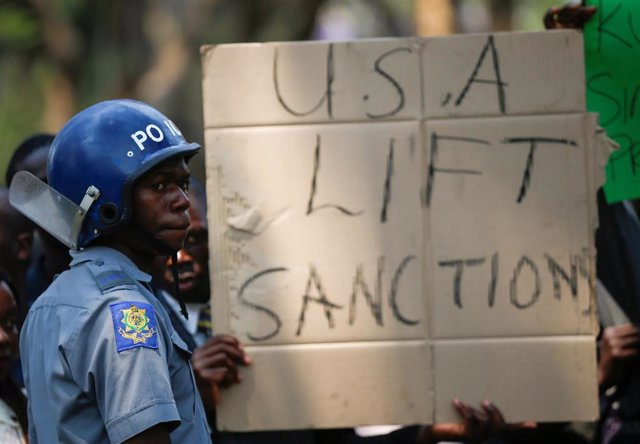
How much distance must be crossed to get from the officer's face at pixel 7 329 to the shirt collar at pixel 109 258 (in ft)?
3.30

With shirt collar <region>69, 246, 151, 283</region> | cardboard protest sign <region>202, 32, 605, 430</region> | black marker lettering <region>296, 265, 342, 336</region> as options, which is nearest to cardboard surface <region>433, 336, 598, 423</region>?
cardboard protest sign <region>202, 32, 605, 430</region>

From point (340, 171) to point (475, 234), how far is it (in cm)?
41

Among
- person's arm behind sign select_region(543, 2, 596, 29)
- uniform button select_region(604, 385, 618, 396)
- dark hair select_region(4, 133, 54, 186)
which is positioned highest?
person's arm behind sign select_region(543, 2, 596, 29)

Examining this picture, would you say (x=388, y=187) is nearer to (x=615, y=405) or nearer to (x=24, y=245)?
(x=615, y=405)

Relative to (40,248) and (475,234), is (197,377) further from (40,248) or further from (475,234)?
(40,248)

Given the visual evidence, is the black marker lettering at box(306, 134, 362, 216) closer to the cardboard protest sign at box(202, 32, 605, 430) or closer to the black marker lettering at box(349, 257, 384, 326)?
the cardboard protest sign at box(202, 32, 605, 430)

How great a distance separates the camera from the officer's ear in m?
4.99

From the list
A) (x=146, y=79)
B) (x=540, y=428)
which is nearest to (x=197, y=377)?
(x=540, y=428)

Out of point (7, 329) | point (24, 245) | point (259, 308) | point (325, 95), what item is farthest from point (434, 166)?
point (24, 245)

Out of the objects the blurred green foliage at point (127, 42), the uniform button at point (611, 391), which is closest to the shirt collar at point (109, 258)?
the uniform button at point (611, 391)

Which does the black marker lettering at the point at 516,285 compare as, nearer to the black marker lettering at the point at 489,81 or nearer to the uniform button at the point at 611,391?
the black marker lettering at the point at 489,81

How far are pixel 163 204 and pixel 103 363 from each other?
0.43 m

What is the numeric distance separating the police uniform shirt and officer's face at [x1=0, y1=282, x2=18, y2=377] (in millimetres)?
994

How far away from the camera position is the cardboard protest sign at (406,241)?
3713mm
